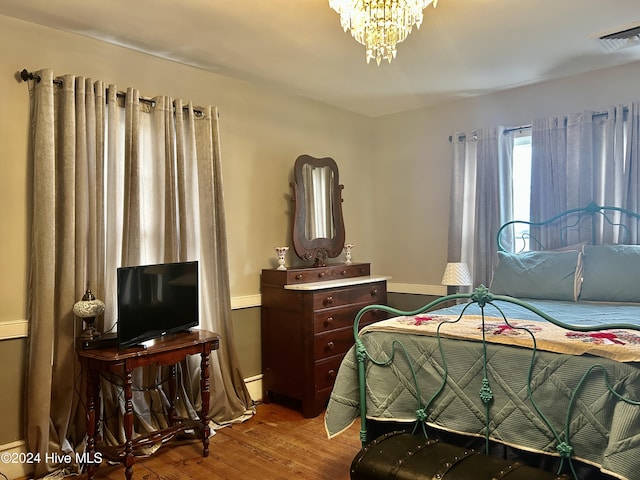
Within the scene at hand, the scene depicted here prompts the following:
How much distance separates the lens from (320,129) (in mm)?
4555

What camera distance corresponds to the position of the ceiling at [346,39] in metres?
2.68

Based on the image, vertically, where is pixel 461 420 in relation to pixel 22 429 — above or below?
above

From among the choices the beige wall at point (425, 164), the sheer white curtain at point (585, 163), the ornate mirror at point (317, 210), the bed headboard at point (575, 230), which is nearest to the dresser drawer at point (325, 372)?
the ornate mirror at point (317, 210)

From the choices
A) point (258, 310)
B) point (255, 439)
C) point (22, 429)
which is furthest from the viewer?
point (258, 310)

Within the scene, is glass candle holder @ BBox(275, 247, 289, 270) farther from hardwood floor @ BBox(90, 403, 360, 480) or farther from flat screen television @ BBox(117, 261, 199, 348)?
hardwood floor @ BBox(90, 403, 360, 480)

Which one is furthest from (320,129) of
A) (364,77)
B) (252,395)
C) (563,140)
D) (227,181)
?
(252,395)

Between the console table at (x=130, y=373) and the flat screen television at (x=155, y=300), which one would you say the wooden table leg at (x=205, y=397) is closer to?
the console table at (x=130, y=373)

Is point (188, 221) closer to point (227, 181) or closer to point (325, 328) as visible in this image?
point (227, 181)

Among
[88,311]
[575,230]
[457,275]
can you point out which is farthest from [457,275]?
[88,311]

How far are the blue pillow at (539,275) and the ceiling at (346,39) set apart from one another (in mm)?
1411

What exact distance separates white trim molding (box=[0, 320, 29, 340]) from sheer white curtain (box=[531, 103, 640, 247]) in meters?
3.64

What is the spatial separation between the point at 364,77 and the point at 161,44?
60.0 inches

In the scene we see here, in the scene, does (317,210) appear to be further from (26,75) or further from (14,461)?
(14,461)

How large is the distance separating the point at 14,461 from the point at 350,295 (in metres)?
2.43
